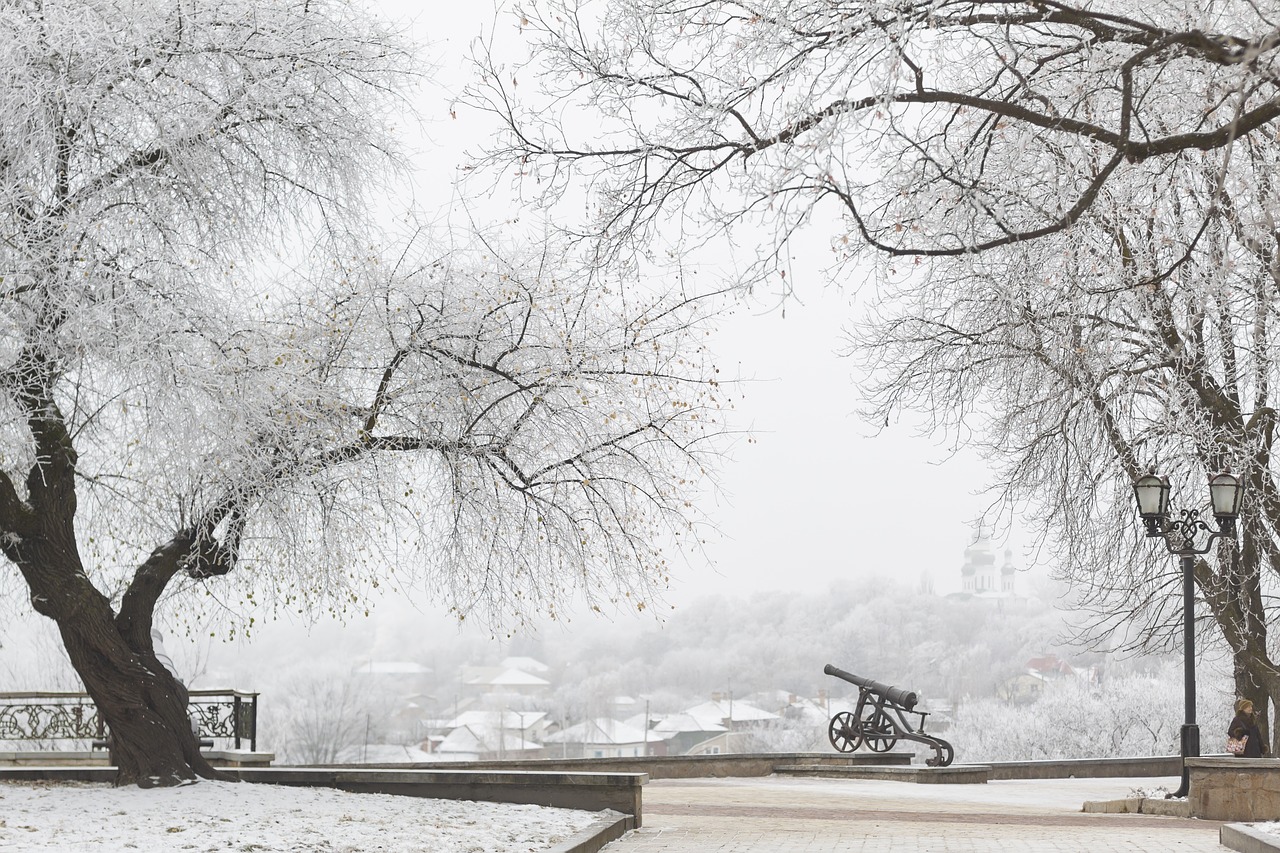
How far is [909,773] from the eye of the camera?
20406mm

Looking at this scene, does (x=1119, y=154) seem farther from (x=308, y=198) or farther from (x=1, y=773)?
(x=1, y=773)

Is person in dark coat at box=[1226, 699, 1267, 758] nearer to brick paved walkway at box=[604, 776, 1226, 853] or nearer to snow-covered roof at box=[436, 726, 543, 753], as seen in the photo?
brick paved walkway at box=[604, 776, 1226, 853]

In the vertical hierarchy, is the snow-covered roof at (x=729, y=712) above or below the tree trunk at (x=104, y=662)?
below

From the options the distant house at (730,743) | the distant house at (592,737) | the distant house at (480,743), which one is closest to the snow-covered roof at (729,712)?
the distant house at (730,743)

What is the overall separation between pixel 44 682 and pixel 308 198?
148 feet

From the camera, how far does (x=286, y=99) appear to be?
1157 cm

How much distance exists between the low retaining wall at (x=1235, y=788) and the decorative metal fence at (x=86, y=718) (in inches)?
470

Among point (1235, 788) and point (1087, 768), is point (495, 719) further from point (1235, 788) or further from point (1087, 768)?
point (1235, 788)

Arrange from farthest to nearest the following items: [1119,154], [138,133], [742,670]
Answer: [742,670] < [138,133] < [1119,154]

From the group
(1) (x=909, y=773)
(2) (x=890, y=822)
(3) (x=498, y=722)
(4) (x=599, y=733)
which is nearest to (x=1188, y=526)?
(2) (x=890, y=822)

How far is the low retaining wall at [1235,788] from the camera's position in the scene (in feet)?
43.4

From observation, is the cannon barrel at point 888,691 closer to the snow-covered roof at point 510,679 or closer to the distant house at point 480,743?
the distant house at point 480,743

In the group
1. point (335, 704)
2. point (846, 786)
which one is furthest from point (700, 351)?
point (335, 704)

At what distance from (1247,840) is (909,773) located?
1102 cm
